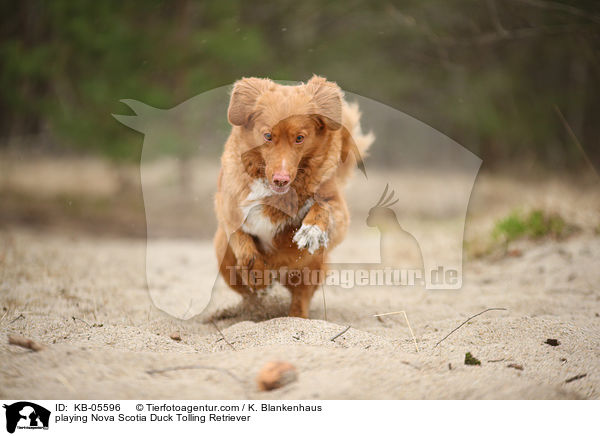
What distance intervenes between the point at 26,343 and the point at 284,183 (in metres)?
1.73

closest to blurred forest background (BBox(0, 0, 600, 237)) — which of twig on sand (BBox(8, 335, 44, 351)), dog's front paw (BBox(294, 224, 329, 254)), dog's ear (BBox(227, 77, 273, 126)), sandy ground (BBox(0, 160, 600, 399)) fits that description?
sandy ground (BBox(0, 160, 600, 399))

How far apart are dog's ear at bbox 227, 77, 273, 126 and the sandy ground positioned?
4.73ft

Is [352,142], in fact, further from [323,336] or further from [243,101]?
[323,336]

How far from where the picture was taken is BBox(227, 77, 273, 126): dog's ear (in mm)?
3723

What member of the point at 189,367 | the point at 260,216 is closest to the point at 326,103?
the point at 260,216

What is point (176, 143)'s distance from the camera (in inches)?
290

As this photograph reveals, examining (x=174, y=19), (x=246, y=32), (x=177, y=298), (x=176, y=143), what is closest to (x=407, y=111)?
(x=246, y=32)

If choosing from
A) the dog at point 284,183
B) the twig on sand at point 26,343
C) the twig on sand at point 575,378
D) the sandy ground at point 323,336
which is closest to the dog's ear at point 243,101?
the dog at point 284,183

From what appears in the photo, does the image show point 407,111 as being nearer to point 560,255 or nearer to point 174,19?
point 174,19

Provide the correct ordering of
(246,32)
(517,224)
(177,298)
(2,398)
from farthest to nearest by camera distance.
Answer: (246,32) < (517,224) < (177,298) < (2,398)

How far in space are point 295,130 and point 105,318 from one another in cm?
202

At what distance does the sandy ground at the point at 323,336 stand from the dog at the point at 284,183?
455 mm
